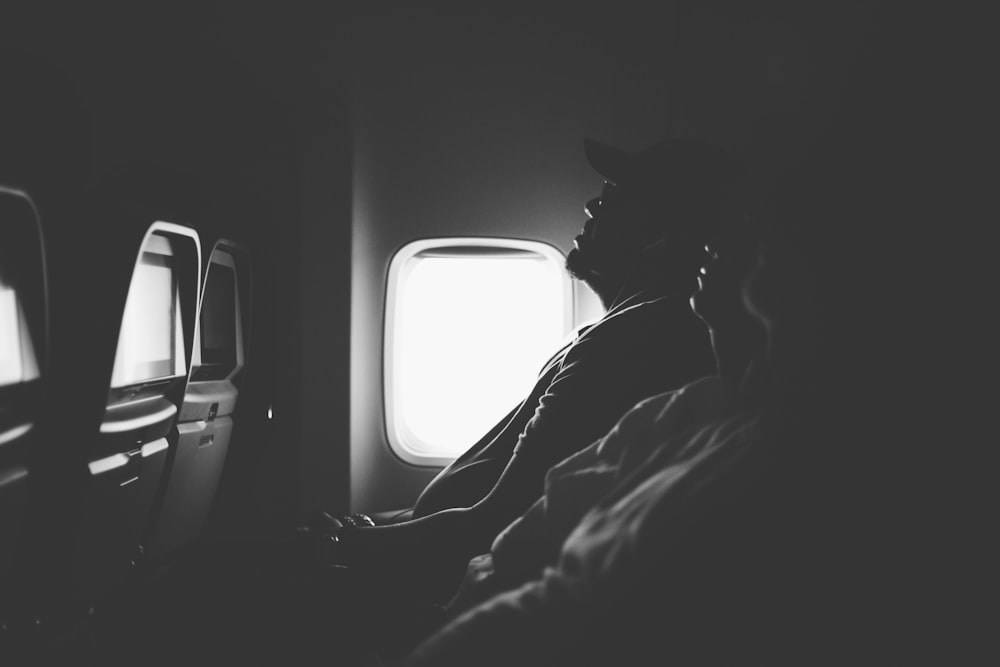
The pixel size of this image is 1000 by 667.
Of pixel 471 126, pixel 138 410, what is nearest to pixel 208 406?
pixel 138 410

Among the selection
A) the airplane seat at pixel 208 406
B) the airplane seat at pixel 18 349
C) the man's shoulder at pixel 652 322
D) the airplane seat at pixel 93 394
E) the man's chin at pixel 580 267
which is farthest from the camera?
the airplane seat at pixel 208 406

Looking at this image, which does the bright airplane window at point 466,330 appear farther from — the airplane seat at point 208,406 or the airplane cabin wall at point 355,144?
the airplane seat at point 208,406

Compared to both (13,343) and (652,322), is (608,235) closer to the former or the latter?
(652,322)

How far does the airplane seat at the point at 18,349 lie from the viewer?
46.2 inches

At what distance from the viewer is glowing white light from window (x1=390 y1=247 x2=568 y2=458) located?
2.86 m

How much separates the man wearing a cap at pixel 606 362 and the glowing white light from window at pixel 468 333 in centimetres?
105

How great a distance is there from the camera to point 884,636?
52 cm

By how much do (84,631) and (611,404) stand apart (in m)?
1.21

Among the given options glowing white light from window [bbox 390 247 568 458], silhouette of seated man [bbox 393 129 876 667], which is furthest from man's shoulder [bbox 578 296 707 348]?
glowing white light from window [bbox 390 247 568 458]

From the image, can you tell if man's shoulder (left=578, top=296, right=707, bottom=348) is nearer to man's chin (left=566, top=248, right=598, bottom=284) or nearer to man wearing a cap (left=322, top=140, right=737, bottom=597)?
man wearing a cap (left=322, top=140, right=737, bottom=597)

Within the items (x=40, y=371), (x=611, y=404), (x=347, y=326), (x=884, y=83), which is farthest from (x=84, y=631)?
(x=884, y=83)

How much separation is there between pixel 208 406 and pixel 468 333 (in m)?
0.99

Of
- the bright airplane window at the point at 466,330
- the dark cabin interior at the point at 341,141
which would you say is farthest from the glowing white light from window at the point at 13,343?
the bright airplane window at the point at 466,330

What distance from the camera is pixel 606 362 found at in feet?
4.25
